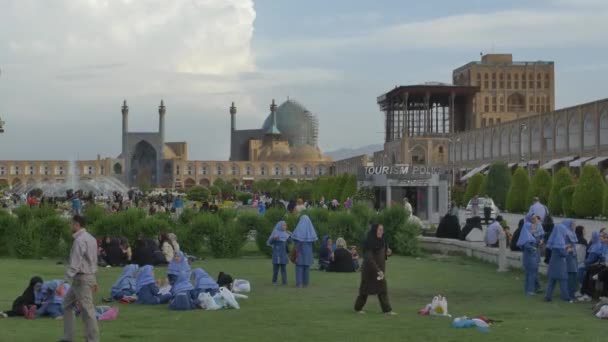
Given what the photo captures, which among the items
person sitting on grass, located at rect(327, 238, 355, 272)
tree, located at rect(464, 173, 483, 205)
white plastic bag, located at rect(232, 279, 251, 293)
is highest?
tree, located at rect(464, 173, 483, 205)

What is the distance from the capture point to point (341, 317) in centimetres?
922

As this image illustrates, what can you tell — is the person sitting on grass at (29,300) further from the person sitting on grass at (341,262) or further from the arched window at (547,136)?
the arched window at (547,136)

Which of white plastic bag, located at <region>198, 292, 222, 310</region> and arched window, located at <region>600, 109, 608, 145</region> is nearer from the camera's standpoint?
white plastic bag, located at <region>198, 292, 222, 310</region>

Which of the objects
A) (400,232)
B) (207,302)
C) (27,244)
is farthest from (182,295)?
(400,232)

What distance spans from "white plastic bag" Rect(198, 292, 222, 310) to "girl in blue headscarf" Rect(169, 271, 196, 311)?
0.32ft

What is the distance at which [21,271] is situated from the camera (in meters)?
14.4

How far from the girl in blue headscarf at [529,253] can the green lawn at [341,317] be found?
0.25 meters

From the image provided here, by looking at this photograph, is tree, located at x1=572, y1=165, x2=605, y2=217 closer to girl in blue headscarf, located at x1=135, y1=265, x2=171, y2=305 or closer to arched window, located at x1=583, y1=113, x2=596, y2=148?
arched window, located at x1=583, y1=113, x2=596, y2=148

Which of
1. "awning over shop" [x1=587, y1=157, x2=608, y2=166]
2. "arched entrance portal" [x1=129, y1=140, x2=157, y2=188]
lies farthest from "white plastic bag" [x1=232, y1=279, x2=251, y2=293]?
"arched entrance portal" [x1=129, y1=140, x2=157, y2=188]

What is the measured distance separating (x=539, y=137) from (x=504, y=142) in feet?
19.6

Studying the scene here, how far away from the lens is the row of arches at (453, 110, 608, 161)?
44250 mm

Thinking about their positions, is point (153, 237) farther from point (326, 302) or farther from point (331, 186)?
point (331, 186)

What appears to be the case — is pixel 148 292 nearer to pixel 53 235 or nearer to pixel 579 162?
pixel 53 235

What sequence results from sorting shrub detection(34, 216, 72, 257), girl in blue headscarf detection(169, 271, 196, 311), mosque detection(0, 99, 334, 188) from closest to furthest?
girl in blue headscarf detection(169, 271, 196, 311) < shrub detection(34, 216, 72, 257) < mosque detection(0, 99, 334, 188)
